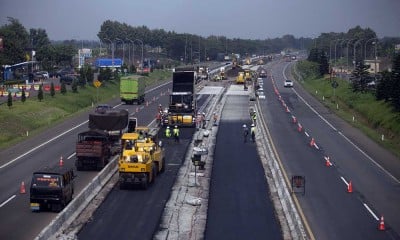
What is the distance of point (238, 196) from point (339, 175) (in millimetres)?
7964

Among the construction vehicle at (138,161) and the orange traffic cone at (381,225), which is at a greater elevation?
the construction vehicle at (138,161)

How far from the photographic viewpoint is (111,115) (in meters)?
45.3

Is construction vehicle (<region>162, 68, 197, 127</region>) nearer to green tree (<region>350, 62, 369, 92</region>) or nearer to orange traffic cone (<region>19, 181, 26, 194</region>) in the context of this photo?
orange traffic cone (<region>19, 181, 26, 194</region>)

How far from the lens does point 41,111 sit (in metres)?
65.2

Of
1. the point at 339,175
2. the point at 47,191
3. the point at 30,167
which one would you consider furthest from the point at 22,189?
the point at 339,175

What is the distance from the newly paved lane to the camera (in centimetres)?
2553

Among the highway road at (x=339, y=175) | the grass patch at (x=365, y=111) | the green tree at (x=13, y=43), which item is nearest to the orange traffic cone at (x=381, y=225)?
the highway road at (x=339, y=175)

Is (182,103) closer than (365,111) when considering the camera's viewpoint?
Yes

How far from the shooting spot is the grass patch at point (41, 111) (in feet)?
178

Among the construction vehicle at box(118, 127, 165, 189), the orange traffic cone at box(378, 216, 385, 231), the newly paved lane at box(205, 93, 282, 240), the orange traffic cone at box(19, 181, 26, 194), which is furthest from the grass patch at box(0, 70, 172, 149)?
the orange traffic cone at box(378, 216, 385, 231)

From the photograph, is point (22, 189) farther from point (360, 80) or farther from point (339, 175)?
point (360, 80)

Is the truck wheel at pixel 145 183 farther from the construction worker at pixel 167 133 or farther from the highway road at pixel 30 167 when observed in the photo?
the construction worker at pixel 167 133

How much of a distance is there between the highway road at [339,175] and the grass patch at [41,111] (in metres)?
20.0

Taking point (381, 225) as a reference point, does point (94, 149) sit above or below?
above
